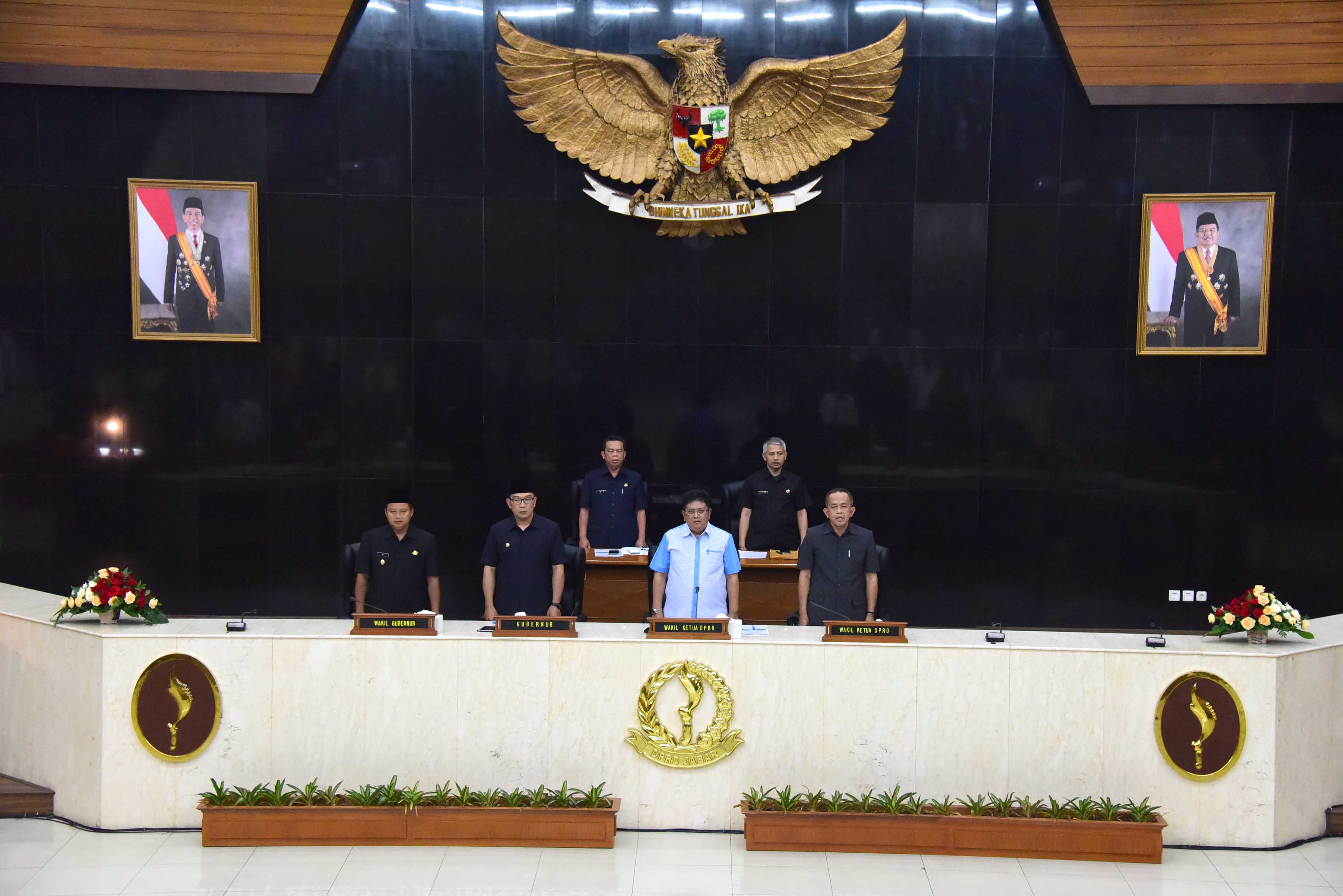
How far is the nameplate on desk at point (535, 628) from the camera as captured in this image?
5062 millimetres

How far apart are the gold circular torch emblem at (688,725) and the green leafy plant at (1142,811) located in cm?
175

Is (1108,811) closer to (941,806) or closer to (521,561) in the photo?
(941,806)

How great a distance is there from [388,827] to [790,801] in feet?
5.87

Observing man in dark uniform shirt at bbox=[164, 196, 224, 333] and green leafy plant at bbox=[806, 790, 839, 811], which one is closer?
green leafy plant at bbox=[806, 790, 839, 811]

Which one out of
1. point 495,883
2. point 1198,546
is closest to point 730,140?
point 1198,546

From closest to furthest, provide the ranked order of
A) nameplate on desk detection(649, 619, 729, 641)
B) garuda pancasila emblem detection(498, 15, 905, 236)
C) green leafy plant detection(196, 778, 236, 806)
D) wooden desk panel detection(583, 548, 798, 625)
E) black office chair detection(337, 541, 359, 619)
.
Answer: green leafy plant detection(196, 778, 236, 806), nameplate on desk detection(649, 619, 729, 641), black office chair detection(337, 541, 359, 619), wooden desk panel detection(583, 548, 798, 625), garuda pancasila emblem detection(498, 15, 905, 236)

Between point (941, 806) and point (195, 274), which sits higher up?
point (195, 274)

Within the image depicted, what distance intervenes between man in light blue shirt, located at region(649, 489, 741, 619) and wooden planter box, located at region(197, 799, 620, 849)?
123 cm

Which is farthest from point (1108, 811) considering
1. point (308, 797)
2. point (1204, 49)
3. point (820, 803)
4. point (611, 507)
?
point (1204, 49)

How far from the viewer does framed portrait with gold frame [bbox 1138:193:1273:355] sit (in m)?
7.85

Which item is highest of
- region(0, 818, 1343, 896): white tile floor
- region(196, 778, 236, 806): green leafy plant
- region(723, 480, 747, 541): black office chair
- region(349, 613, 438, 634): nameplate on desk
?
region(723, 480, 747, 541): black office chair

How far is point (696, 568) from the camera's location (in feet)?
19.1

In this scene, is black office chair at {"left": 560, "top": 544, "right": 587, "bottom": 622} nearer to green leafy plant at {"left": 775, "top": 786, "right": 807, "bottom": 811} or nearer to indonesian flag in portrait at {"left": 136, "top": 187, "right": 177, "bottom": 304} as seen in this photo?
green leafy plant at {"left": 775, "top": 786, "right": 807, "bottom": 811}

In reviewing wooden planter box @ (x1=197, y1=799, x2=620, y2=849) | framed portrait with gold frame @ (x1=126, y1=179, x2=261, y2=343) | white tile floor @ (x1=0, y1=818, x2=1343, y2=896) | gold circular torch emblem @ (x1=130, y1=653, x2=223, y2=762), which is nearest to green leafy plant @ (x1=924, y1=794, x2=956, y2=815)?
white tile floor @ (x1=0, y1=818, x2=1343, y2=896)
